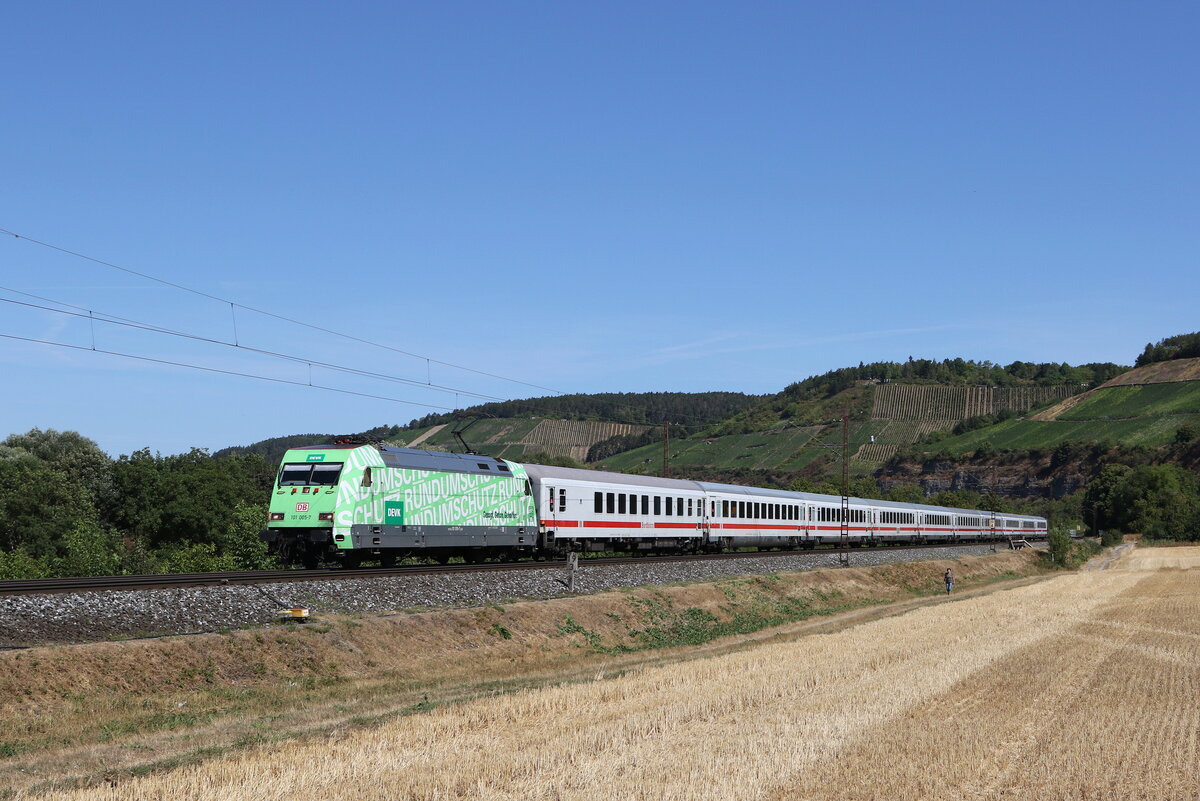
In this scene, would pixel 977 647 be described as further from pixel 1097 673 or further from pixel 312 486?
pixel 312 486

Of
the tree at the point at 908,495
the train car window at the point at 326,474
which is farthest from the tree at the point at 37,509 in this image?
the tree at the point at 908,495

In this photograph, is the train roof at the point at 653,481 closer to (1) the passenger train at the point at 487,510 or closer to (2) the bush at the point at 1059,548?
(1) the passenger train at the point at 487,510

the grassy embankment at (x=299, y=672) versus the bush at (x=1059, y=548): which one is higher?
the grassy embankment at (x=299, y=672)

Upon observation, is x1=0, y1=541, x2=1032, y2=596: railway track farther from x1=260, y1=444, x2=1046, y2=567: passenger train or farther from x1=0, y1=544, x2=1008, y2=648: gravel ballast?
x1=260, y1=444, x2=1046, y2=567: passenger train

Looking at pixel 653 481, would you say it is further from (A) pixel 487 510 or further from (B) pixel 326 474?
(B) pixel 326 474

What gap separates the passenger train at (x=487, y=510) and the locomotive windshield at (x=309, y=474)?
0.12 feet

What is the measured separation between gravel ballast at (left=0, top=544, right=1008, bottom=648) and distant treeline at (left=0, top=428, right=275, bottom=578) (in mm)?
43763

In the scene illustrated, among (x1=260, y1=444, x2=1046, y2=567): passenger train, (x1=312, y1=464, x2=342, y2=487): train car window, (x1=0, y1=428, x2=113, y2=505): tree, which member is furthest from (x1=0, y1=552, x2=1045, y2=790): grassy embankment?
(x1=0, y1=428, x2=113, y2=505): tree

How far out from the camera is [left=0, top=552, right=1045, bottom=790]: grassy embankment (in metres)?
16.0

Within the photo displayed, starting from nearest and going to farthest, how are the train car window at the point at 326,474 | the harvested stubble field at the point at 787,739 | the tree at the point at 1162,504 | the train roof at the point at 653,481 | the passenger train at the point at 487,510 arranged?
the harvested stubble field at the point at 787,739 < the train car window at the point at 326,474 < the passenger train at the point at 487,510 < the train roof at the point at 653,481 < the tree at the point at 1162,504

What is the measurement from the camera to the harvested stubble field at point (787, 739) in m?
12.5

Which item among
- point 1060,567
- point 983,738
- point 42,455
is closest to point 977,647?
point 983,738

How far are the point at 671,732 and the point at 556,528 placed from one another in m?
27.2

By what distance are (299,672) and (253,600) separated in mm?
3411
